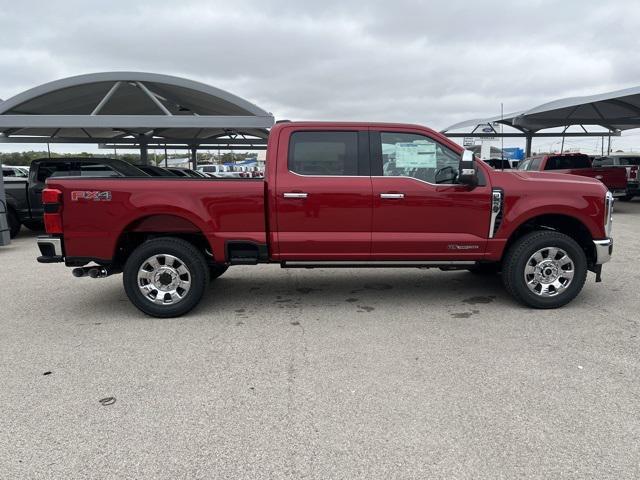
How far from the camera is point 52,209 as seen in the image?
499cm

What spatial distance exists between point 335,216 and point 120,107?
11.8 metres

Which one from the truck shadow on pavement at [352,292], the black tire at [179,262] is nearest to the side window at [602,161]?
the truck shadow on pavement at [352,292]

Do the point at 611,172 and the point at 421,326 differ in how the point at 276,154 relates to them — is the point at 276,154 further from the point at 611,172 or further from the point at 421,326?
the point at 611,172

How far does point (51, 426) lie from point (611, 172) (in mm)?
16942

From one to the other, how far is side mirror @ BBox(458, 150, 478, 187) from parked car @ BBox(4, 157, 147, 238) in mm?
8203

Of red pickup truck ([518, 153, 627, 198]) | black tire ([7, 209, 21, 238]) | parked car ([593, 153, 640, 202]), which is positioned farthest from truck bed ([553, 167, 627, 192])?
black tire ([7, 209, 21, 238])

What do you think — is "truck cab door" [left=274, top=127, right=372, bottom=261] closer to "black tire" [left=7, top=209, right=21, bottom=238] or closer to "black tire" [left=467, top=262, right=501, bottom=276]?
"black tire" [left=467, top=262, right=501, bottom=276]

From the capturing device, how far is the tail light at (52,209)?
16.3ft

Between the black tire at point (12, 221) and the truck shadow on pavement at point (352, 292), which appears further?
the black tire at point (12, 221)

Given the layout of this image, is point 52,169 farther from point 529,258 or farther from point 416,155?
point 529,258

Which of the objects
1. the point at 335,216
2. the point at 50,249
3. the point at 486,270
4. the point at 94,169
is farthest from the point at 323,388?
the point at 94,169

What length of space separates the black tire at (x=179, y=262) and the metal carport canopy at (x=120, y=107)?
4.00 meters

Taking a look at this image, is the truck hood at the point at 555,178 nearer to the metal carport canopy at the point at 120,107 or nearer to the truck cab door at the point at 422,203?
the truck cab door at the point at 422,203

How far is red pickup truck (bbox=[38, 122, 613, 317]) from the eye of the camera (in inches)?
200
